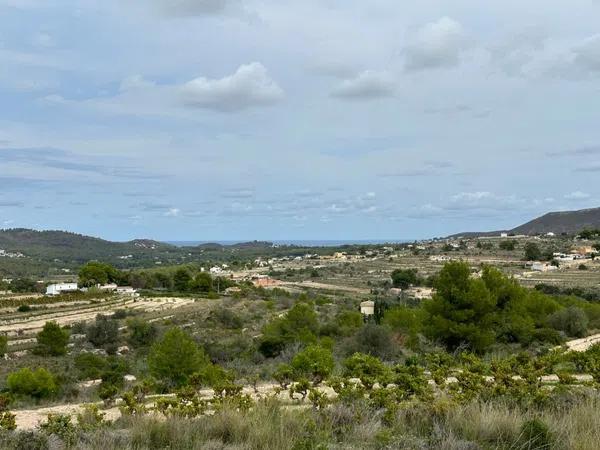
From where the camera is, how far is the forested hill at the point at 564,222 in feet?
429

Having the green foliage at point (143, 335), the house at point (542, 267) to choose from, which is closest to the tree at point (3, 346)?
the green foliage at point (143, 335)

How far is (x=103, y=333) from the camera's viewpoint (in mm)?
46906

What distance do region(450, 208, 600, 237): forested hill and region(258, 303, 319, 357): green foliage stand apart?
100908mm

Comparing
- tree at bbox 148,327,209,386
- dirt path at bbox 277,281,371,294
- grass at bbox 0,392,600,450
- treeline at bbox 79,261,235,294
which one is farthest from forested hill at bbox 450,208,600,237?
grass at bbox 0,392,600,450

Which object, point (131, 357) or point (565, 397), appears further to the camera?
point (131, 357)

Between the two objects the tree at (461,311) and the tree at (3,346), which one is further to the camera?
the tree at (3,346)

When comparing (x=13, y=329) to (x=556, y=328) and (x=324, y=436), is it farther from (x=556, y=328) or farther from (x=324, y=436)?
(x=324, y=436)

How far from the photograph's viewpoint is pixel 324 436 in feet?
19.4

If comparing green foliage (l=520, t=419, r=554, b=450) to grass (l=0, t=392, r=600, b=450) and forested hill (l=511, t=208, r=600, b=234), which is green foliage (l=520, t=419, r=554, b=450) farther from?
forested hill (l=511, t=208, r=600, b=234)

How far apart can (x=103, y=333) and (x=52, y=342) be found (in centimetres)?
583

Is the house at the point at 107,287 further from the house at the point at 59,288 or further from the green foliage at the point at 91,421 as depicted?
the green foliage at the point at 91,421

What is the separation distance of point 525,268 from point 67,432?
248 feet

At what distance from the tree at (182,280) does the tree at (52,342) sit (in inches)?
1842

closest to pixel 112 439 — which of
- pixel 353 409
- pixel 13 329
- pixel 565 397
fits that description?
pixel 353 409
